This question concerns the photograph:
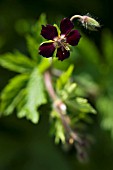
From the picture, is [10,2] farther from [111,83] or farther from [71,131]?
[71,131]

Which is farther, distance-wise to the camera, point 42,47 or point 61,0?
point 61,0

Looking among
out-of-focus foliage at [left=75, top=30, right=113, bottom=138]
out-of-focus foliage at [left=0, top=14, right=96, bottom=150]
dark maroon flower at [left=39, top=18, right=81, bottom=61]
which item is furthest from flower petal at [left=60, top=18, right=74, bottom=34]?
out-of-focus foliage at [left=75, top=30, right=113, bottom=138]

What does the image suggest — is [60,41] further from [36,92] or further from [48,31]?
[36,92]

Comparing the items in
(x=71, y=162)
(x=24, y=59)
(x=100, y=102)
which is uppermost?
(x=24, y=59)

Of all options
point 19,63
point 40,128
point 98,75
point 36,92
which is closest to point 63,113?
point 36,92

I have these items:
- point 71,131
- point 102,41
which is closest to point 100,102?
point 102,41

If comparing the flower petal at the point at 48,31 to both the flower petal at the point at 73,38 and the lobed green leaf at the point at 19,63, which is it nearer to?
the flower petal at the point at 73,38
